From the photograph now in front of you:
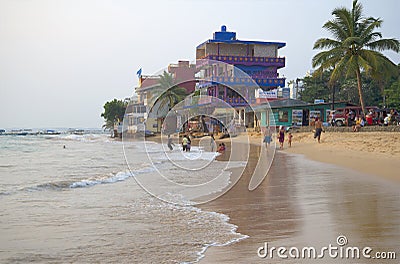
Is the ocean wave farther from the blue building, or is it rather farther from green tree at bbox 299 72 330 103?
green tree at bbox 299 72 330 103

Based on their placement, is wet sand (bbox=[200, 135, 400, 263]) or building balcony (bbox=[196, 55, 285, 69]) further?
building balcony (bbox=[196, 55, 285, 69])

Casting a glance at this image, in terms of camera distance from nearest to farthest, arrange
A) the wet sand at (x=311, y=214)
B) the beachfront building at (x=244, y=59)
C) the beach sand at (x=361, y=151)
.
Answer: the wet sand at (x=311, y=214), the beach sand at (x=361, y=151), the beachfront building at (x=244, y=59)

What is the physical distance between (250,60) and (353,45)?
68.3ft

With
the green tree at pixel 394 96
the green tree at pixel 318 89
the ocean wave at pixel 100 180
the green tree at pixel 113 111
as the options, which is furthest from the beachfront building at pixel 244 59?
the green tree at pixel 113 111

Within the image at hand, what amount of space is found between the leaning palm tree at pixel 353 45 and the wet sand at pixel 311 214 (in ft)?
51.0

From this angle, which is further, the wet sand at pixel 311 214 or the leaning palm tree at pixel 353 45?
the leaning palm tree at pixel 353 45

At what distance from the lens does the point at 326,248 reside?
4738mm

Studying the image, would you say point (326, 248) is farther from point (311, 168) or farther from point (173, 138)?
point (173, 138)

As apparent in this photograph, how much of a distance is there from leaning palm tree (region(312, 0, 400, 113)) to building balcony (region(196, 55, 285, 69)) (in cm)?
1850

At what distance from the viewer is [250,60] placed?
45656mm

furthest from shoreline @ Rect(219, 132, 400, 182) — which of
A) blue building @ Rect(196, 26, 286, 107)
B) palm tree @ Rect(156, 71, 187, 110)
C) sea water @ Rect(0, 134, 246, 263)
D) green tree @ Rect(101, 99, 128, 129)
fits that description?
green tree @ Rect(101, 99, 128, 129)

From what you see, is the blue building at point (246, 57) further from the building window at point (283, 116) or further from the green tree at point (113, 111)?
the green tree at point (113, 111)

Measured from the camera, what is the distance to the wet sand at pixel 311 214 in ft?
16.0

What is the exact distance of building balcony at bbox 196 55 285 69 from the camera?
44169 mm
